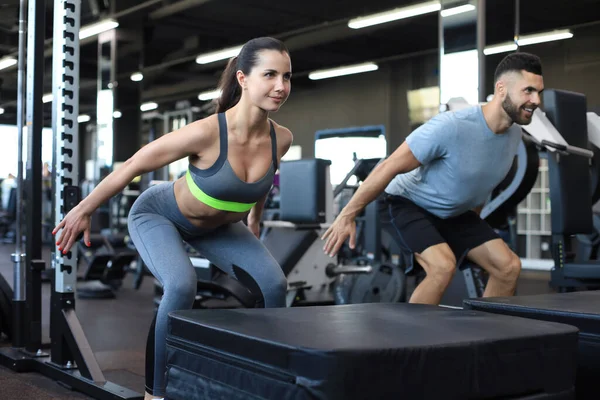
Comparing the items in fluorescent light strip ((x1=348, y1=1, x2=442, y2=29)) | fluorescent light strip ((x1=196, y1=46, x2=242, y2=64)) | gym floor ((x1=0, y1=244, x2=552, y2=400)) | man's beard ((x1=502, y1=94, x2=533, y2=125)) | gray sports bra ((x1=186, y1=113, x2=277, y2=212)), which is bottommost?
gym floor ((x1=0, y1=244, x2=552, y2=400))

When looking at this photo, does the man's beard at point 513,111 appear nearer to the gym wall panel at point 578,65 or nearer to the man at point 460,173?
the man at point 460,173

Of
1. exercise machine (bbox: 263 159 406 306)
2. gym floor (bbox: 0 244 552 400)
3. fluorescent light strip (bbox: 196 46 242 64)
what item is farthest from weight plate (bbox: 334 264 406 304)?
fluorescent light strip (bbox: 196 46 242 64)

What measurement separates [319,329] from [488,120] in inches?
54.9

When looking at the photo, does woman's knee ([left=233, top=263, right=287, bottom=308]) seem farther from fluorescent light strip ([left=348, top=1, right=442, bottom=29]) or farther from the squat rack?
fluorescent light strip ([left=348, top=1, right=442, bottom=29])

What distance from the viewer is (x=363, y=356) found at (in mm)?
979

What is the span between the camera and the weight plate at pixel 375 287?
154 inches

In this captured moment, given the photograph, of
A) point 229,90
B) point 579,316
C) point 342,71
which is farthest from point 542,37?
point 579,316

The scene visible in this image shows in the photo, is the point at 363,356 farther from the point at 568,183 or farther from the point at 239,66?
the point at 568,183

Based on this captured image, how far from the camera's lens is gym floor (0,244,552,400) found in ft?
8.02

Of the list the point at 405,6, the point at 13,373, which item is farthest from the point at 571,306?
the point at 405,6

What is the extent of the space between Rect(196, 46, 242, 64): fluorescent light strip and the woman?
7848 mm

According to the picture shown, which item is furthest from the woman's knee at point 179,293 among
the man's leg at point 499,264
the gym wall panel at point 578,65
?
the gym wall panel at point 578,65

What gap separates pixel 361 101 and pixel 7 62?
6504mm

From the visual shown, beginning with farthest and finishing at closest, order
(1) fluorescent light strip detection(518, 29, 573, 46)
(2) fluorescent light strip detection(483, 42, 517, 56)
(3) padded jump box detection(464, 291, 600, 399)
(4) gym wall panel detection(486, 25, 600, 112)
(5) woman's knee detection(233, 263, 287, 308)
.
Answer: (1) fluorescent light strip detection(518, 29, 573, 46) → (4) gym wall panel detection(486, 25, 600, 112) → (2) fluorescent light strip detection(483, 42, 517, 56) → (5) woman's knee detection(233, 263, 287, 308) → (3) padded jump box detection(464, 291, 600, 399)
